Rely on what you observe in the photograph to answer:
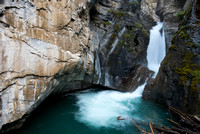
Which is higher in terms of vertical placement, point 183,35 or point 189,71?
point 183,35

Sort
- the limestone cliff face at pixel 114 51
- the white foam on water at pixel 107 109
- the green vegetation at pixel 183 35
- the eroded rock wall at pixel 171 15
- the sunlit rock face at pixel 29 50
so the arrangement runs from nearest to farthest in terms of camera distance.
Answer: the sunlit rock face at pixel 29 50
the white foam on water at pixel 107 109
the green vegetation at pixel 183 35
the limestone cliff face at pixel 114 51
the eroded rock wall at pixel 171 15

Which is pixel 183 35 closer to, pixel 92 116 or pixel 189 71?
pixel 189 71

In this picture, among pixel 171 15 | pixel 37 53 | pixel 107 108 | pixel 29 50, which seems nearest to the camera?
pixel 29 50

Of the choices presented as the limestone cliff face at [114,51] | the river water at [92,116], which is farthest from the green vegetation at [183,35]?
the river water at [92,116]

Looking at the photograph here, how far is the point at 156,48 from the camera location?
15555 mm

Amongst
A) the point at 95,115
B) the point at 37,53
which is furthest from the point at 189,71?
the point at 37,53

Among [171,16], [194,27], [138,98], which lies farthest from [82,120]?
[171,16]

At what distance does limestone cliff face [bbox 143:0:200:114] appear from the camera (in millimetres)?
6164

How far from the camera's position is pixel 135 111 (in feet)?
24.8

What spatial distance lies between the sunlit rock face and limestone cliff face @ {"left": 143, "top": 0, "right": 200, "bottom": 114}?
675 cm

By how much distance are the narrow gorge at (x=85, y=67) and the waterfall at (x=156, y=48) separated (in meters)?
2.53

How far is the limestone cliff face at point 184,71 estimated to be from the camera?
20.2 ft

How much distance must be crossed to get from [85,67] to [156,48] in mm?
11714

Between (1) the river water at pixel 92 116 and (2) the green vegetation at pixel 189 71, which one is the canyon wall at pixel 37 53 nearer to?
(1) the river water at pixel 92 116
